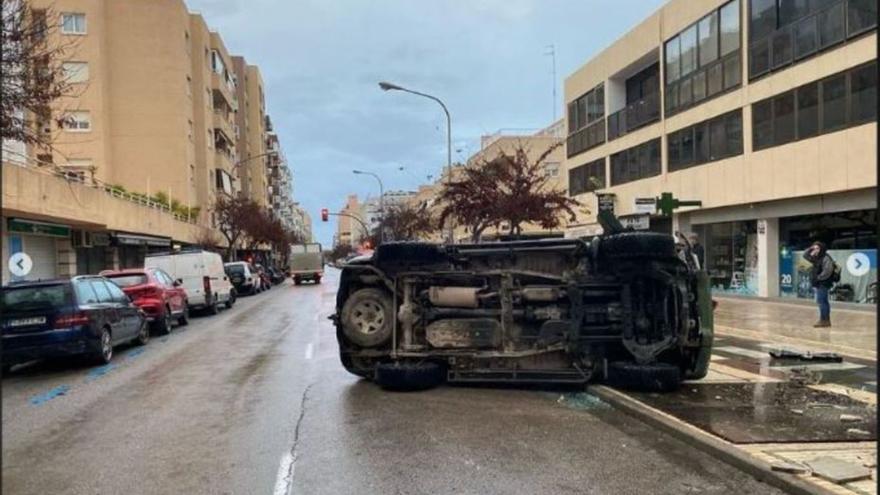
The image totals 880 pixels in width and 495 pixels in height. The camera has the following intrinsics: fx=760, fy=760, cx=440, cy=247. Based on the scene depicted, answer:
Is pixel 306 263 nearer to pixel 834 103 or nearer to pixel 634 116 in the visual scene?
pixel 634 116

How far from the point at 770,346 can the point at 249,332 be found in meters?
11.5

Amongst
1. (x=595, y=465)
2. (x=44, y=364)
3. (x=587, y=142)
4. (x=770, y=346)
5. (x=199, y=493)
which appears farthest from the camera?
(x=587, y=142)

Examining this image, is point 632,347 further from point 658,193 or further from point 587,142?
point 587,142

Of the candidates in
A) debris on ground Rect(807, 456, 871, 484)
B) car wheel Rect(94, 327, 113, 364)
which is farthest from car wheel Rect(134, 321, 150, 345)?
debris on ground Rect(807, 456, 871, 484)

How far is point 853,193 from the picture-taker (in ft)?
63.6

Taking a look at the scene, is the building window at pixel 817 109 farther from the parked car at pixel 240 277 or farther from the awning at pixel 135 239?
the parked car at pixel 240 277

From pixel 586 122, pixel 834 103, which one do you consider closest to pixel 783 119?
pixel 834 103

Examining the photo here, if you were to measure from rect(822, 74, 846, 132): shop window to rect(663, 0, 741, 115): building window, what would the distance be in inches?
175

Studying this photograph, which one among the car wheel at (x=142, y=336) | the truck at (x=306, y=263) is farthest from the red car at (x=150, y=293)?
the truck at (x=306, y=263)

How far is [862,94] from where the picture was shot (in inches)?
719

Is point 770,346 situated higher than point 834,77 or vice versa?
point 834,77

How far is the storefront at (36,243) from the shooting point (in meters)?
23.8

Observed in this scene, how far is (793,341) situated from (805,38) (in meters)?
11.0

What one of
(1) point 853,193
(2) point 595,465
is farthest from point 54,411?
(1) point 853,193
